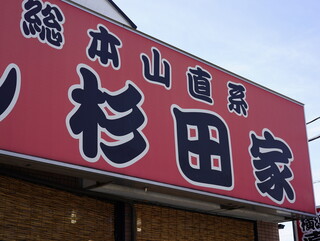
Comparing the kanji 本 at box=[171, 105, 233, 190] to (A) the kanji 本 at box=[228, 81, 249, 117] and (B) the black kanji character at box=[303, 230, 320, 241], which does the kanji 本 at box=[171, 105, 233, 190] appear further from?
(B) the black kanji character at box=[303, 230, 320, 241]

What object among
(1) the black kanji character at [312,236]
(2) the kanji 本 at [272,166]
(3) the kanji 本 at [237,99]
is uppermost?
(3) the kanji 本 at [237,99]

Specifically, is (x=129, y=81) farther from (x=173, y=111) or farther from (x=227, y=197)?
→ (x=227, y=197)

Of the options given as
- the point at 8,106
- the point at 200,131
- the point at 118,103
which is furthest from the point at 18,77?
the point at 200,131

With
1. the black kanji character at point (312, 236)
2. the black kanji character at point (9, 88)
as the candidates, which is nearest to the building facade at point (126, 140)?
the black kanji character at point (9, 88)

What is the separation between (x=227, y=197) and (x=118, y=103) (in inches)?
98.5

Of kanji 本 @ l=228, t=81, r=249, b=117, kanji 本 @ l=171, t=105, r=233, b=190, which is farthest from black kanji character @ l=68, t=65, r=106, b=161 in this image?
kanji 本 @ l=228, t=81, r=249, b=117

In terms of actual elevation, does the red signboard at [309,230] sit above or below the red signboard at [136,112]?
below

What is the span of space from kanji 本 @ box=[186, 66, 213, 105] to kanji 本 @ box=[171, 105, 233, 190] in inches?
11.0

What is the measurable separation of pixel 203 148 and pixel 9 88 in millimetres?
3477

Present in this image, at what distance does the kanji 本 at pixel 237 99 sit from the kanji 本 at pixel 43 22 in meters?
3.58

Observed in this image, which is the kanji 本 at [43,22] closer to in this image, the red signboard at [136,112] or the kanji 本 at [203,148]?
the red signboard at [136,112]

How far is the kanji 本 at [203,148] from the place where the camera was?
8.68m

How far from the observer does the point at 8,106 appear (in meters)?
6.77

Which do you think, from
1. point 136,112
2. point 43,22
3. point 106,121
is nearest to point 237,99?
point 136,112
